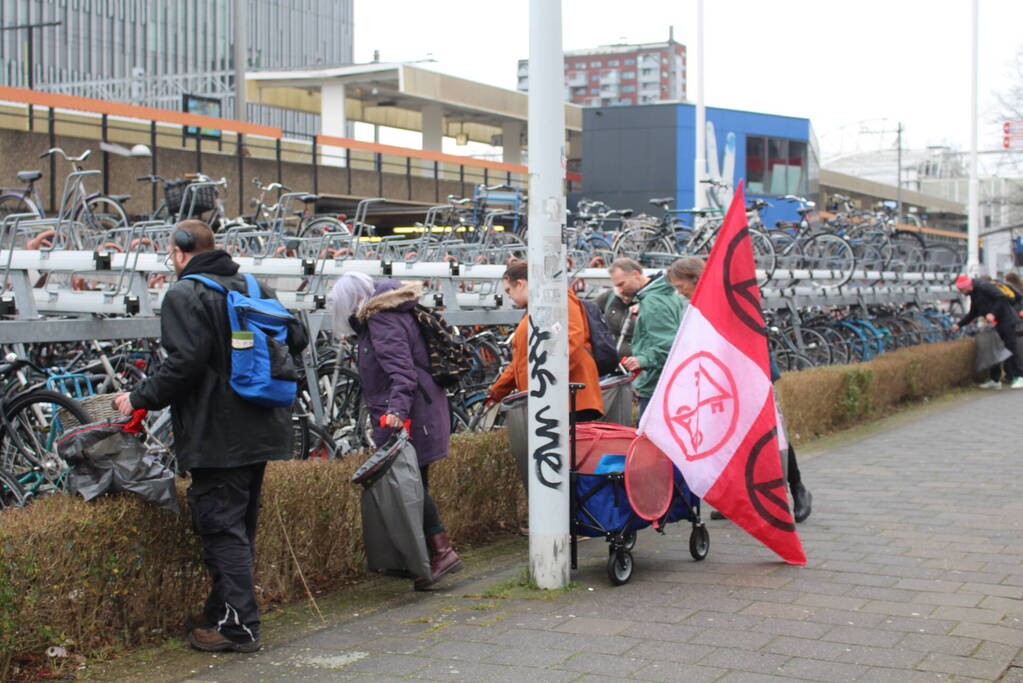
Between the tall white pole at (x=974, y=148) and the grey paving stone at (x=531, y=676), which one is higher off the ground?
the tall white pole at (x=974, y=148)

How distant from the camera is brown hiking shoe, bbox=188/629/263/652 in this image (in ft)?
17.4

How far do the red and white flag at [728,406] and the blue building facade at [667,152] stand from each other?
37.3 metres

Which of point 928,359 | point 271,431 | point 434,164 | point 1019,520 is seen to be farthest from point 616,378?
point 434,164

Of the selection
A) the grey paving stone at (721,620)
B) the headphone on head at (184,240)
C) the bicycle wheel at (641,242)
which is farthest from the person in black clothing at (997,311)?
the headphone on head at (184,240)

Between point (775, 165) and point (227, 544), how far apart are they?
4327cm

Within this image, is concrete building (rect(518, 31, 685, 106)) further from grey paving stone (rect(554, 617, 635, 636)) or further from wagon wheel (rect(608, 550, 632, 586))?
grey paving stone (rect(554, 617, 635, 636))

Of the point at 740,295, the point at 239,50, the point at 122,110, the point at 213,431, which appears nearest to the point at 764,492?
the point at 740,295

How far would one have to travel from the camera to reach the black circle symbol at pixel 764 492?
6.61 m

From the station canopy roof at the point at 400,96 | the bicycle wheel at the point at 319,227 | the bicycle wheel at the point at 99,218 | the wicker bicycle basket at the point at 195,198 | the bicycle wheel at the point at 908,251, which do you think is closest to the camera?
the bicycle wheel at the point at 99,218

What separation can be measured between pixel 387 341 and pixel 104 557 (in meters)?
1.90

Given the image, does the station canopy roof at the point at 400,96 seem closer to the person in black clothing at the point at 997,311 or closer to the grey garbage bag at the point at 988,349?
the person in black clothing at the point at 997,311

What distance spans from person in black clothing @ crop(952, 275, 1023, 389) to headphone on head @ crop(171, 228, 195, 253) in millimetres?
15054

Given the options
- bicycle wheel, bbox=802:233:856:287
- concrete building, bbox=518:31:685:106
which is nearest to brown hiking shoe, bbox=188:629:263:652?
bicycle wheel, bbox=802:233:856:287

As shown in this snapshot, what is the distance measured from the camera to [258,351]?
5289 millimetres
